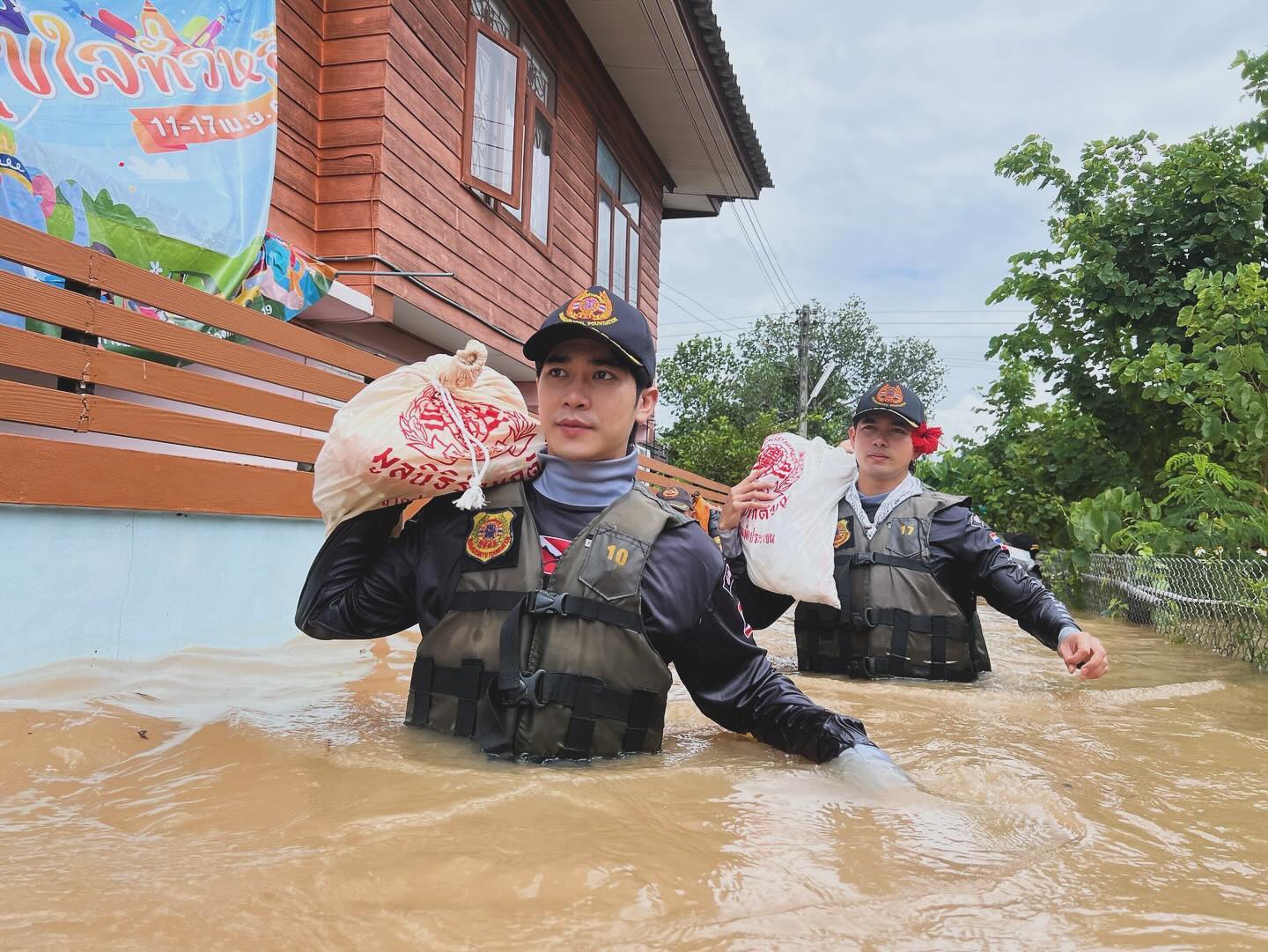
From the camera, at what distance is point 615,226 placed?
40.2ft

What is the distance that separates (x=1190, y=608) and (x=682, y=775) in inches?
206

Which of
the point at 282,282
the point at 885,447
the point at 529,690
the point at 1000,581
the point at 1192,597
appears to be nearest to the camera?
the point at 529,690

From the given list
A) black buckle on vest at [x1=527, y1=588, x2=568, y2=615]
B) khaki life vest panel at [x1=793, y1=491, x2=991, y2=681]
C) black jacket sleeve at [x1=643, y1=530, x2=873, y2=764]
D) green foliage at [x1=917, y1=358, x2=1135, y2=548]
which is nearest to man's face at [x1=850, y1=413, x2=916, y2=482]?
khaki life vest panel at [x1=793, y1=491, x2=991, y2=681]

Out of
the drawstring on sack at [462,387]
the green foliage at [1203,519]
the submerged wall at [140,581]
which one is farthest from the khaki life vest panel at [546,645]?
the green foliage at [1203,519]

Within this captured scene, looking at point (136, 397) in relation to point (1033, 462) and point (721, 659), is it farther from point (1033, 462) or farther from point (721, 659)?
point (1033, 462)

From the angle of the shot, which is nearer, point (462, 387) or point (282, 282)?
point (462, 387)

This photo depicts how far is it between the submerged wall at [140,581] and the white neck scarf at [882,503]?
2.58m

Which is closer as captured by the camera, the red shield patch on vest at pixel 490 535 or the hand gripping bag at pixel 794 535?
the red shield patch on vest at pixel 490 535

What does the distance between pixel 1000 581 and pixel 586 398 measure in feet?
8.41

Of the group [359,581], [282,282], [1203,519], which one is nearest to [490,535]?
[359,581]

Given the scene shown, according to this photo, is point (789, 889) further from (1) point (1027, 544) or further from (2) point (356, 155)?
(1) point (1027, 544)

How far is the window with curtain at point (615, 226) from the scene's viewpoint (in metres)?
11.6

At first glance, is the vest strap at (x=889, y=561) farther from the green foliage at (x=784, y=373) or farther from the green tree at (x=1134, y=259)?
the green foliage at (x=784, y=373)

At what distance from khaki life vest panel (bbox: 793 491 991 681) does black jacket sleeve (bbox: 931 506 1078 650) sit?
119 millimetres
